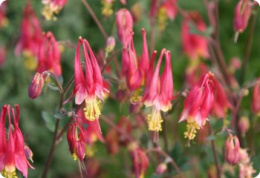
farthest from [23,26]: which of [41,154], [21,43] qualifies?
[41,154]

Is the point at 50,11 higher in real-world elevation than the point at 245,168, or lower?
higher

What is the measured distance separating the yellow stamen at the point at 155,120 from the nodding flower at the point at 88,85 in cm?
27

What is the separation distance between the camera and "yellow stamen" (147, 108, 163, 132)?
2.46 meters

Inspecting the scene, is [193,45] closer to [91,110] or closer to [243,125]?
[243,125]

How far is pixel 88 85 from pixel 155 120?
0.36m

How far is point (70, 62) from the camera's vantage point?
197 inches

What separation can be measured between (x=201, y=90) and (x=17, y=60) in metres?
2.74

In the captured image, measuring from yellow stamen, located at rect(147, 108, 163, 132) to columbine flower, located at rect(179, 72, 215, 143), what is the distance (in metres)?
0.11

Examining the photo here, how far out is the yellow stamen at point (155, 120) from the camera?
96.7 inches

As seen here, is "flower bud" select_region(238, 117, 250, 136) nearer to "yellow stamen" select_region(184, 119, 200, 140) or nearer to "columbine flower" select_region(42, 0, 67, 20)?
"yellow stamen" select_region(184, 119, 200, 140)

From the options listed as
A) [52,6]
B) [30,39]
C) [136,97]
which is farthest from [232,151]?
[30,39]

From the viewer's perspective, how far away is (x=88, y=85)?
91.4 inches

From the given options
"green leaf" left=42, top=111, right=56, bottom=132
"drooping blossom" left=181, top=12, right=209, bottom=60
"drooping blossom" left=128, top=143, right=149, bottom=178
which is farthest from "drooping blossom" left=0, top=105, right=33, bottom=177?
"drooping blossom" left=181, top=12, right=209, bottom=60

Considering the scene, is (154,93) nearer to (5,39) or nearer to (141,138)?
(141,138)
